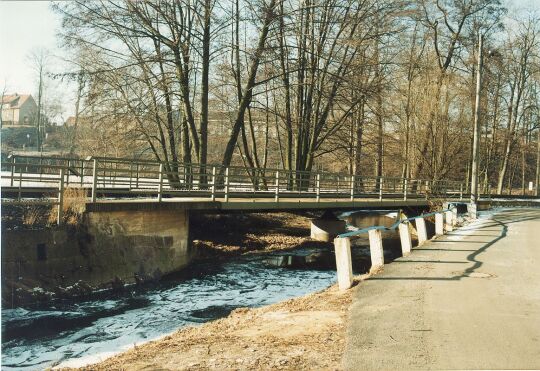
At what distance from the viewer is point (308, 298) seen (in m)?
8.24

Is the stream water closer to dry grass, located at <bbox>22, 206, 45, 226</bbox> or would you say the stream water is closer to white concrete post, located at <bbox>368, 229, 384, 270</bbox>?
dry grass, located at <bbox>22, 206, 45, 226</bbox>

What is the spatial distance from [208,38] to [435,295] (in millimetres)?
15919

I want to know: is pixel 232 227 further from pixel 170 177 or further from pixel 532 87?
pixel 532 87

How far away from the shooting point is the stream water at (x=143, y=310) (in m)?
8.52

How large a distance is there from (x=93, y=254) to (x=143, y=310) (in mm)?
2319

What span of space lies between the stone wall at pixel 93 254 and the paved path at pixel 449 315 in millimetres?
7041

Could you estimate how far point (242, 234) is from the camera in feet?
75.9

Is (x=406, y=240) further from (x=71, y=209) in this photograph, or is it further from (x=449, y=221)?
(x=71, y=209)

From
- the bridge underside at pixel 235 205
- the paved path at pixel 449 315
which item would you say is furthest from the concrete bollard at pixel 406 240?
the bridge underside at pixel 235 205

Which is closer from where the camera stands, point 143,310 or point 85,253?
point 143,310

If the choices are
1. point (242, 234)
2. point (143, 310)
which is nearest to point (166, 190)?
point (143, 310)

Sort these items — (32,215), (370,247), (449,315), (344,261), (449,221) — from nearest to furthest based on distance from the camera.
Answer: (449,315) → (344,261) → (370,247) → (32,215) → (449,221)

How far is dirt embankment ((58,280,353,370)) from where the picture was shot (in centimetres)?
494

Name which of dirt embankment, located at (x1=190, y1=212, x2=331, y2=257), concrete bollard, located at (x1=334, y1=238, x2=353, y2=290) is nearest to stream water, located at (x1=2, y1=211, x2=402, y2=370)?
dirt embankment, located at (x1=190, y1=212, x2=331, y2=257)
